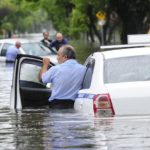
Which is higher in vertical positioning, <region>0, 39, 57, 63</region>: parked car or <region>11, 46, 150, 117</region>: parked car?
<region>11, 46, 150, 117</region>: parked car

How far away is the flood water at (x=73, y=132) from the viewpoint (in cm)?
991

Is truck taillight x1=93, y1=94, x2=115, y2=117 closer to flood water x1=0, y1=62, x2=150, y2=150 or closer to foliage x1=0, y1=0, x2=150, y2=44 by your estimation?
flood water x1=0, y1=62, x2=150, y2=150

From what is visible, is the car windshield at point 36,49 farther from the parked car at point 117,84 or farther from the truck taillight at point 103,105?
the truck taillight at point 103,105

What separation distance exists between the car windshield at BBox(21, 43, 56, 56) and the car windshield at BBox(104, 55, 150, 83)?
57.1ft

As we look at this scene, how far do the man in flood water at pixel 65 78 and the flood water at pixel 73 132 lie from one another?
227 millimetres

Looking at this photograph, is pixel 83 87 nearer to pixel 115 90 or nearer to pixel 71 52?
pixel 71 52

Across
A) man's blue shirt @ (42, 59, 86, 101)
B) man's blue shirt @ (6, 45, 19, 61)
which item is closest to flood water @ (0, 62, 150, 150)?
man's blue shirt @ (42, 59, 86, 101)

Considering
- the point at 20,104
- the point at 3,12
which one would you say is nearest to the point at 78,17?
the point at 3,12

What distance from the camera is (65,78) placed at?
12.4 m

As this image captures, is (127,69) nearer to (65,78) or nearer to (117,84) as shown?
(117,84)

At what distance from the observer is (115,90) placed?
10.6 meters

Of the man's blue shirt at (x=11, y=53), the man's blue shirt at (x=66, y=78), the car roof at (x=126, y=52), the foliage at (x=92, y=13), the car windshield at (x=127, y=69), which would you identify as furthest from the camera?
the foliage at (x=92, y=13)

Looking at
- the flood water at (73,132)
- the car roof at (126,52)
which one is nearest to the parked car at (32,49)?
the flood water at (73,132)

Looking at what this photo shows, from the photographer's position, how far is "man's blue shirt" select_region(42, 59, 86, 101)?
40.6ft
